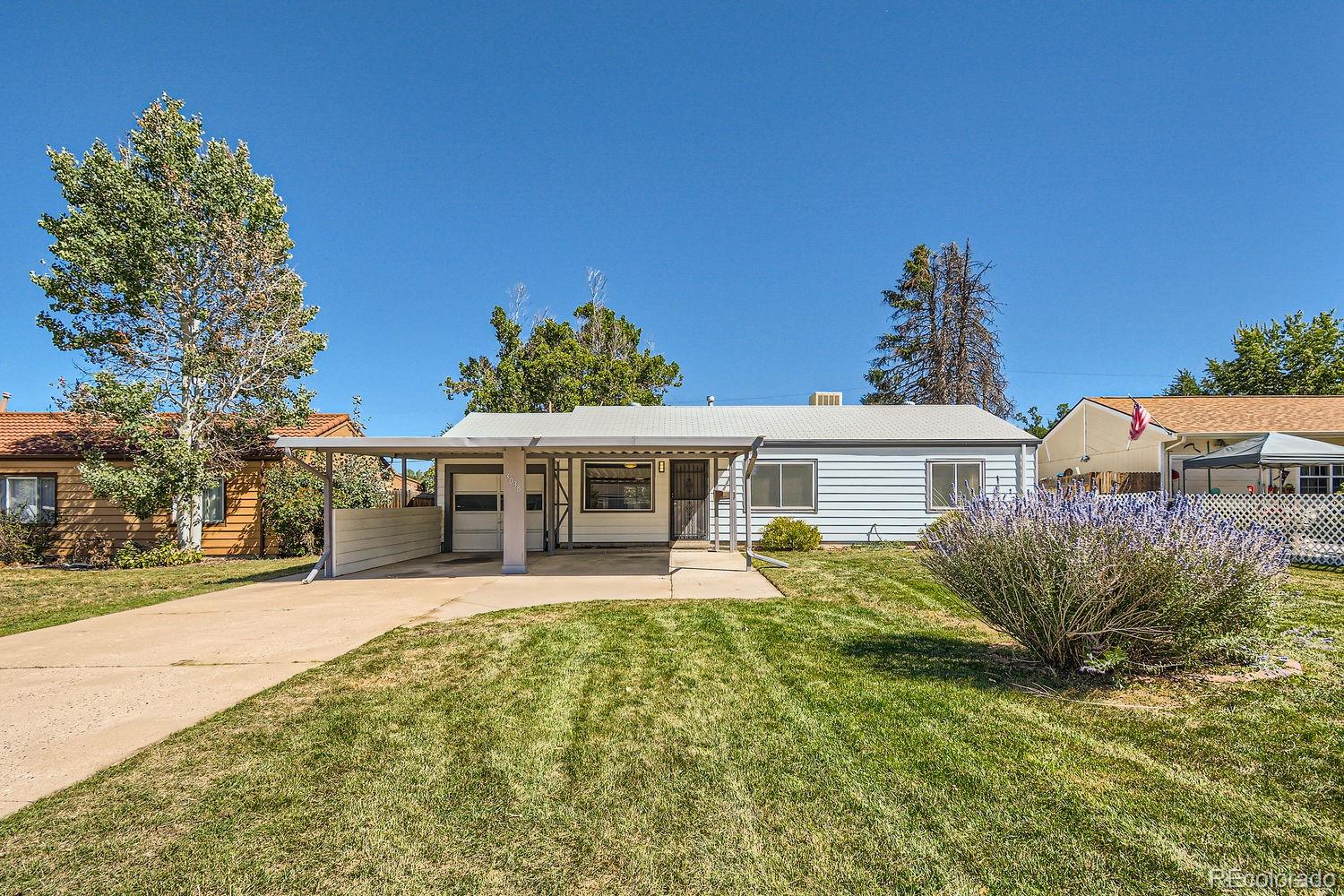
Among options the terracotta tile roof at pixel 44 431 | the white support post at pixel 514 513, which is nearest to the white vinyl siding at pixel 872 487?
the white support post at pixel 514 513

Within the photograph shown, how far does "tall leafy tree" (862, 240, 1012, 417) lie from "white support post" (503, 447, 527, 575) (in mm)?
22577

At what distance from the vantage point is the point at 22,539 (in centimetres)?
1350

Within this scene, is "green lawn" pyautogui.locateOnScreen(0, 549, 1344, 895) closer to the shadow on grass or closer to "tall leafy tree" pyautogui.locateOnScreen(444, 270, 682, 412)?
the shadow on grass

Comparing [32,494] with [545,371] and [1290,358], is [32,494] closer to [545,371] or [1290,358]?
[545,371]

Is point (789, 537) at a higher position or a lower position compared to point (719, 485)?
lower

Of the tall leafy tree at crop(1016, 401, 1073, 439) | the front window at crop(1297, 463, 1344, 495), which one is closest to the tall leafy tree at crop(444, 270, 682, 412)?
the front window at crop(1297, 463, 1344, 495)

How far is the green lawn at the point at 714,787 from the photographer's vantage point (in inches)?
90.1

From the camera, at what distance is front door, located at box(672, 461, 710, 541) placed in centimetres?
1459

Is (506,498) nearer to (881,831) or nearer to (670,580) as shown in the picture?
(670,580)

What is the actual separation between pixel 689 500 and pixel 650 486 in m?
1.04

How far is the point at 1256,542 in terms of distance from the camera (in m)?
4.03

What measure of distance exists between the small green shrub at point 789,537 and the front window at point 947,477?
3116 mm

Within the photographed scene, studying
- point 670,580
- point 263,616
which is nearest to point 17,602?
point 263,616

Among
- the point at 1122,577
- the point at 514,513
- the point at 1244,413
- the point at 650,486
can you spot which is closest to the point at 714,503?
the point at 650,486
